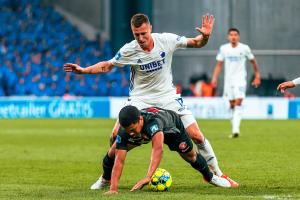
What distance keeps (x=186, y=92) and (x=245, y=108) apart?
6.45m

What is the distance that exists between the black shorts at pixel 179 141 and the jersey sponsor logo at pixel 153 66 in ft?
3.09

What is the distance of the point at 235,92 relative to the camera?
64.6 feet

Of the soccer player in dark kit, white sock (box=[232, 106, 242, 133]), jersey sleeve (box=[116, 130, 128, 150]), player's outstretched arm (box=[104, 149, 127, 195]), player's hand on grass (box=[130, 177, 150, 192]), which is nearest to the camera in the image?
the soccer player in dark kit

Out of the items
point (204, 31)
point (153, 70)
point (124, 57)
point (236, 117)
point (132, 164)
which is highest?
point (204, 31)

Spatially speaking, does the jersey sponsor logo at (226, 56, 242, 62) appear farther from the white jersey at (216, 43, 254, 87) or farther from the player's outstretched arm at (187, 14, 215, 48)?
the player's outstretched arm at (187, 14, 215, 48)

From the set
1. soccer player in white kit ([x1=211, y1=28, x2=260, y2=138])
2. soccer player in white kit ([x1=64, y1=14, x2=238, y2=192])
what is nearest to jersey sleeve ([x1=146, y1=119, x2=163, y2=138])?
soccer player in white kit ([x1=64, y1=14, x2=238, y2=192])

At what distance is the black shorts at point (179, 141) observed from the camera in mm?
10094

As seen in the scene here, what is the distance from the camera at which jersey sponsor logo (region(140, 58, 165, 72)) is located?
420 inches

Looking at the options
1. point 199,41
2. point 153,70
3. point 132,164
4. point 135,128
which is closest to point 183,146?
point 135,128

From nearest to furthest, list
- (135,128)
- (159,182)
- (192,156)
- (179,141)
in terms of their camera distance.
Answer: (135,128), (179,141), (159,182), (192,156)

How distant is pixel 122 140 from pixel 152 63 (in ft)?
4.12

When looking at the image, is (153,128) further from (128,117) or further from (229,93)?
(229,93)

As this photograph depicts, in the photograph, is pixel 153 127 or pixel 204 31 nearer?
pixel 153 127

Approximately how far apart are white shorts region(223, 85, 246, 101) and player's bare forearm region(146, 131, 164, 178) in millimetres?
10080
